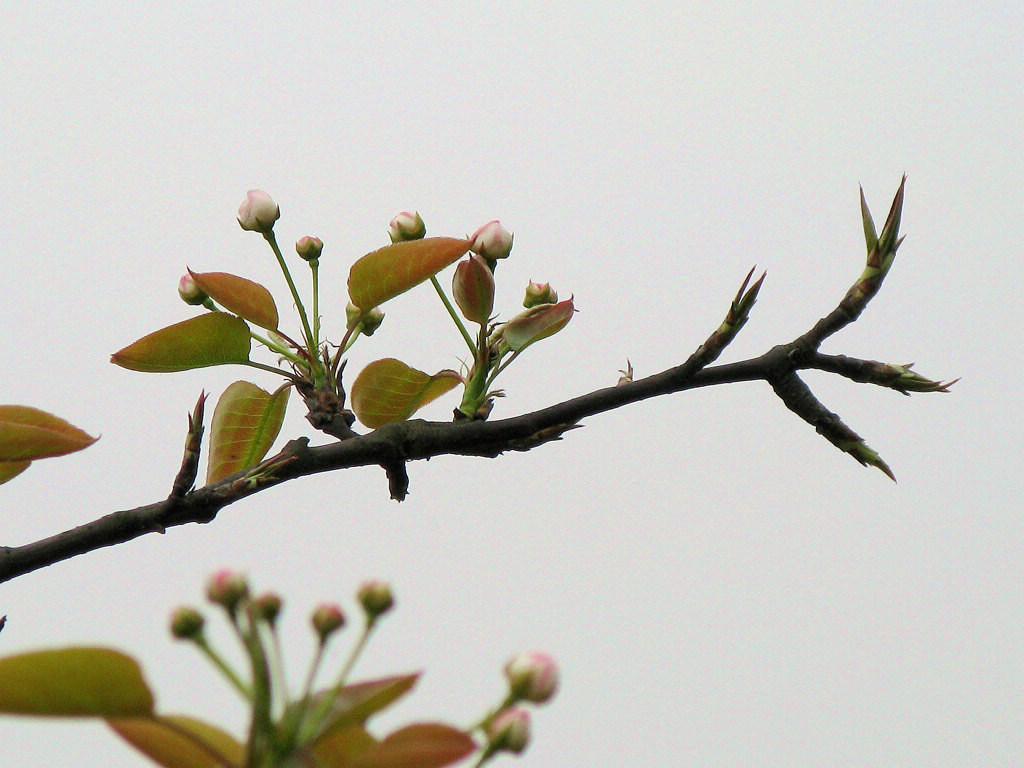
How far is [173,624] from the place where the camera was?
0.31m

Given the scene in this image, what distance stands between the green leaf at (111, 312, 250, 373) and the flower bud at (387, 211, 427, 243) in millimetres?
137

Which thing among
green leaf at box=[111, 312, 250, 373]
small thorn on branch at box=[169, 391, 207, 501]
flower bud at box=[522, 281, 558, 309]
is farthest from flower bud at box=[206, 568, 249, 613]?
flower bud at box=[522, 281, 558, 309]

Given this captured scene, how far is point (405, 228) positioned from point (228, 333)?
154mm

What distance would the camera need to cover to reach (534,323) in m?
0.54

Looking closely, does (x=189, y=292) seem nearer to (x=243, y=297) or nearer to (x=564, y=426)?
(x=243, y=297)

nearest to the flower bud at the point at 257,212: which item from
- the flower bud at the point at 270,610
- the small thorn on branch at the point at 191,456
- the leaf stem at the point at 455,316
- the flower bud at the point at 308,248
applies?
the flower bud at the point at 308,248

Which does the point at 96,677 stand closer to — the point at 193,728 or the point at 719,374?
the point at 193,728

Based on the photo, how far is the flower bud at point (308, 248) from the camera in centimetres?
67

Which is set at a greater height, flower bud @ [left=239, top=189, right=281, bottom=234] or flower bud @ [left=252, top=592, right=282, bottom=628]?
flower bud @ [left=239, top=189, right=281, bottom=234]

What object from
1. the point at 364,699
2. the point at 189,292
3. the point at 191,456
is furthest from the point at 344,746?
the point at 189,292

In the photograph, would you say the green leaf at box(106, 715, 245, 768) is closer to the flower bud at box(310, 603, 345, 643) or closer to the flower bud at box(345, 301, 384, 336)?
the flower bud at box(310, 603, 345, 643)

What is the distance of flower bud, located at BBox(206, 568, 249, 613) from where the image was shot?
302 mm

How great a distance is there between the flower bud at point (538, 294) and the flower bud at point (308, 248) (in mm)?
152

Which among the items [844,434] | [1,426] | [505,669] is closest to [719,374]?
[844,434]
